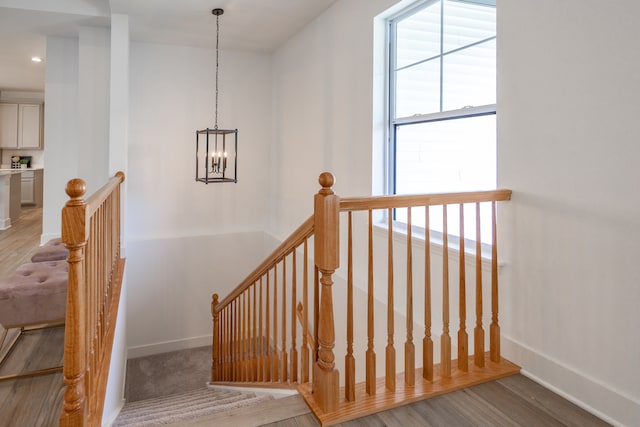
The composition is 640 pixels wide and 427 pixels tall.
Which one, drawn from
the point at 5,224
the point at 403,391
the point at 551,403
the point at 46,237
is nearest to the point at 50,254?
the point at 46,237


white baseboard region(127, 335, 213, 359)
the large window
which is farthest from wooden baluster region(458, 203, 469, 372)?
white baseboard region(127, 335, 213, 359)

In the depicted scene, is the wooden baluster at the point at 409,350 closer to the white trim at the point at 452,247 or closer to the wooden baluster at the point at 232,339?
the white trim at the point at 452,247

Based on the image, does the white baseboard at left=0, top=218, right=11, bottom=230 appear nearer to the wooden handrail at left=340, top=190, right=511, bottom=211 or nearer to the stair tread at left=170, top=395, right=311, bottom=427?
the stair tread at left=170, top=395, right=311, bottom=427

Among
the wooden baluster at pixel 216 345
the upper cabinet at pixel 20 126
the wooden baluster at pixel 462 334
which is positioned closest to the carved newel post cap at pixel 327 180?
the wooden baluster at pixel 462 334

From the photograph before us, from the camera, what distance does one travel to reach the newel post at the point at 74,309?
126 cm

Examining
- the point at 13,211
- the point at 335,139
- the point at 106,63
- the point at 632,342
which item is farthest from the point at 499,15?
the point at 13,211

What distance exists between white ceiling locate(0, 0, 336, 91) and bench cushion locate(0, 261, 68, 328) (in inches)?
98.8

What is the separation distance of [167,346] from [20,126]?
7.52 meters

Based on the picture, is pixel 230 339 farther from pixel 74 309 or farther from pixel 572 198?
pixel 572 198

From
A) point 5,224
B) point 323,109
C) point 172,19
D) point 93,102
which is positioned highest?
point 172,19

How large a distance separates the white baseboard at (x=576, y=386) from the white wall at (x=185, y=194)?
3884 millimetres

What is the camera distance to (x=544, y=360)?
1853mm

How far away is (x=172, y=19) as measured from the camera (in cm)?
399

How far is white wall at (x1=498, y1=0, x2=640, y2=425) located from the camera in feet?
5.02
